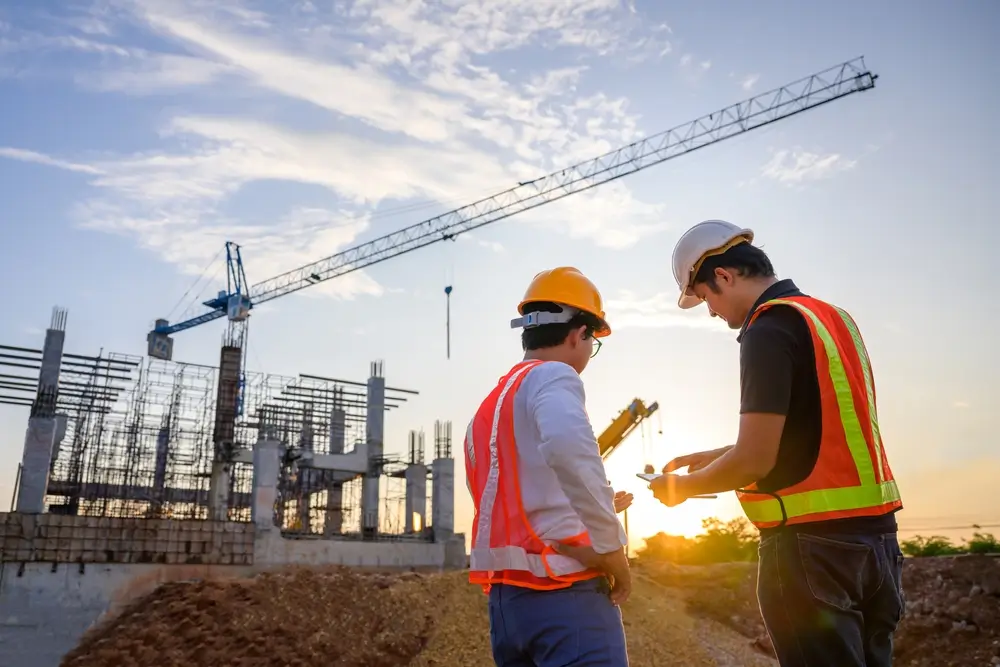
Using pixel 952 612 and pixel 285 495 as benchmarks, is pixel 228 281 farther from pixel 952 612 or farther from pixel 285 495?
pixel 952 612

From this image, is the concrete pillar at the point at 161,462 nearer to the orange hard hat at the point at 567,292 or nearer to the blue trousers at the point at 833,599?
the orange hard hat at the point at 567,292

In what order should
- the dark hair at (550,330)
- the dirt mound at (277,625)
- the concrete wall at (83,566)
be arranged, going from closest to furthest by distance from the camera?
the dark hair at (550,330)
the dirt mound at (277,625)
the concrete wall at (83,566)

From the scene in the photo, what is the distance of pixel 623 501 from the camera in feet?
8.96

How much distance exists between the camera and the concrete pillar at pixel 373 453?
112ft

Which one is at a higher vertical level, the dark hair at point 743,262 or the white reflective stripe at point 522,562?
the dark hair at point 743,262

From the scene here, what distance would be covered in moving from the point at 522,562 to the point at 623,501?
1.83ft

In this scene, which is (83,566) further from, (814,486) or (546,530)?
(814,486)

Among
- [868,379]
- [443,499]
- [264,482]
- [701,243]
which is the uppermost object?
[264,482]

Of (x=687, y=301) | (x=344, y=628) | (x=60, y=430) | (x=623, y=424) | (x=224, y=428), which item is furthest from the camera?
(x=60, y=430)

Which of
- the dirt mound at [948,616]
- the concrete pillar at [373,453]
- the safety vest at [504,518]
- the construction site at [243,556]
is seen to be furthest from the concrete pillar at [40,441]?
the safety vest at [504,518]

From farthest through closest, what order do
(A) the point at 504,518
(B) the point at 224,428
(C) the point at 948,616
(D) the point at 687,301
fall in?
(B) the point at 224,428 → (C) the point at 948,616 → (D) the point at 687,301 → (A) the point at 504,518

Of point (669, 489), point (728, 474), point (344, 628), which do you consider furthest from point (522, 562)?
point (344, 628)

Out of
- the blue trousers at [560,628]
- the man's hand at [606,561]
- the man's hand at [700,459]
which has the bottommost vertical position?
the blue trousers at [560,628]

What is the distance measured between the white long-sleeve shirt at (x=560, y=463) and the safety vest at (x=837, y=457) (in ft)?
1.46
